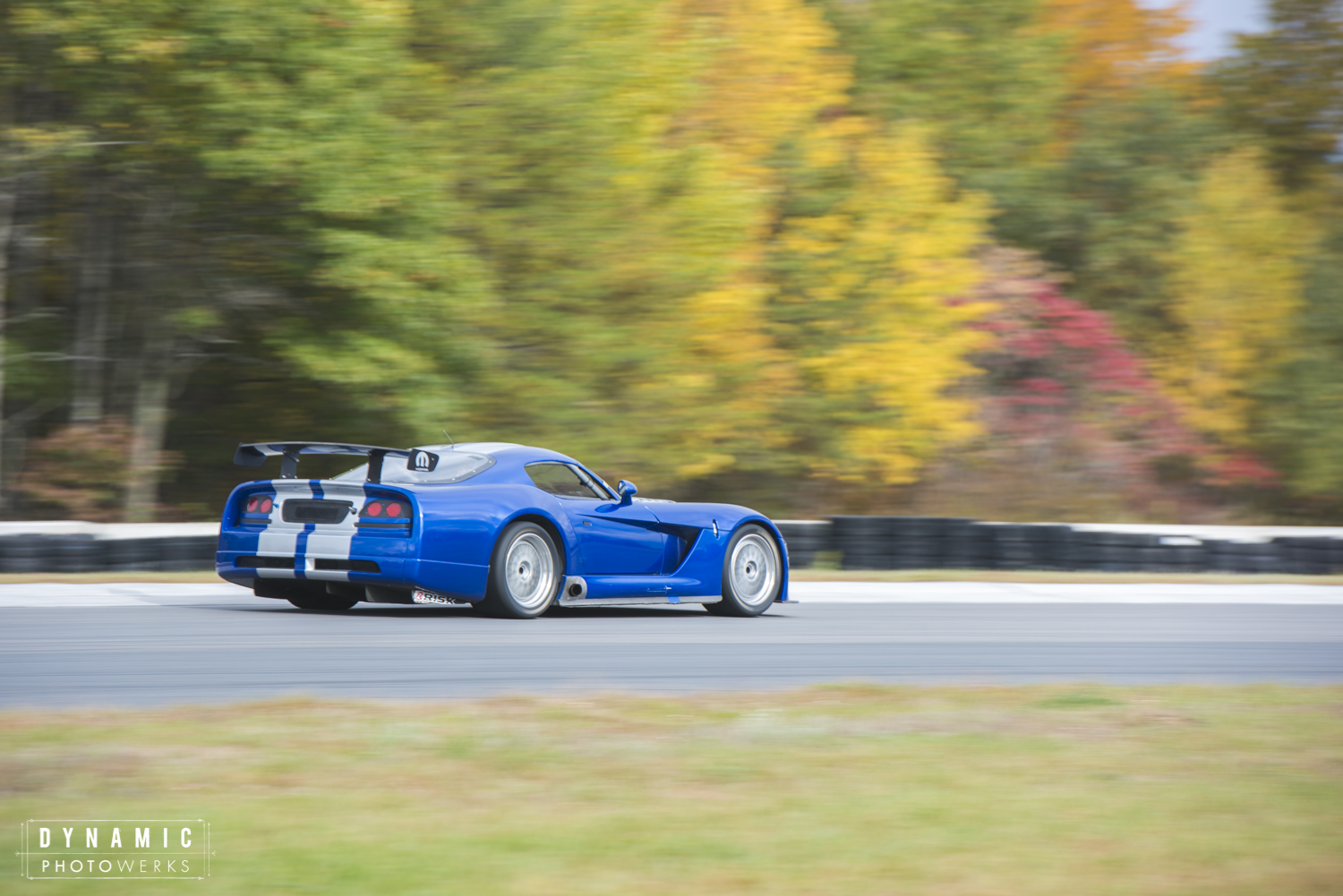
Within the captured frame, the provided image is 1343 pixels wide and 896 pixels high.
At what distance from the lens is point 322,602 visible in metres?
10.4

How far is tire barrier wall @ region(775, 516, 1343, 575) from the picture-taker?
16703 millimetres

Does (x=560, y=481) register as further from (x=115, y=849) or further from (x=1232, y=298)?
(x=1232, y=298)

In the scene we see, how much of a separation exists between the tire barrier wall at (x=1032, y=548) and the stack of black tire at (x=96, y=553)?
6.58 m

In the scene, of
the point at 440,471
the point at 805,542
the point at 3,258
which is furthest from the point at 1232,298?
the point at 440,471

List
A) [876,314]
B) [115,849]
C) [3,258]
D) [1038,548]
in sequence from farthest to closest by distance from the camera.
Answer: [876,314] < [3,258] < [1038,548] < [115,849]

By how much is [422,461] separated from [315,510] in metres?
0.75

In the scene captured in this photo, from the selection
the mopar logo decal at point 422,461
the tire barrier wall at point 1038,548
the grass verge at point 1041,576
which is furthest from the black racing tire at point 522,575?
the tire barrier wall at point 1038,548

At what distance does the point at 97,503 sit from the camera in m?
20.1

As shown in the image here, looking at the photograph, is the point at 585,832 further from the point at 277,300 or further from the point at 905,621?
the point at 277,300

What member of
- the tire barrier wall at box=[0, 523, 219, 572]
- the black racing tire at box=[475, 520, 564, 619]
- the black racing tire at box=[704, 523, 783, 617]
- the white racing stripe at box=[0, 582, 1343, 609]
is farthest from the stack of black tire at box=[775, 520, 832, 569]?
the black racing tire at box=[475, 520, 564, 619]

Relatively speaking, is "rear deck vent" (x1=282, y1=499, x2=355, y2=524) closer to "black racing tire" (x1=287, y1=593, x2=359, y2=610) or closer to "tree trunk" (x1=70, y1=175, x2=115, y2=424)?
"black racing tire" (x1=287, y1=593, x2=359, y2=610)

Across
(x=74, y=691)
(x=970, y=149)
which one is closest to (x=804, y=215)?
(x=970, y=149)

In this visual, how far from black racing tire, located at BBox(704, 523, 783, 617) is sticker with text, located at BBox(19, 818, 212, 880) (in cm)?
702

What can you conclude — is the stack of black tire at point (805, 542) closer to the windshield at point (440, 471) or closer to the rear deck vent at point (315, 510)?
the windshield at point (440, 471)
